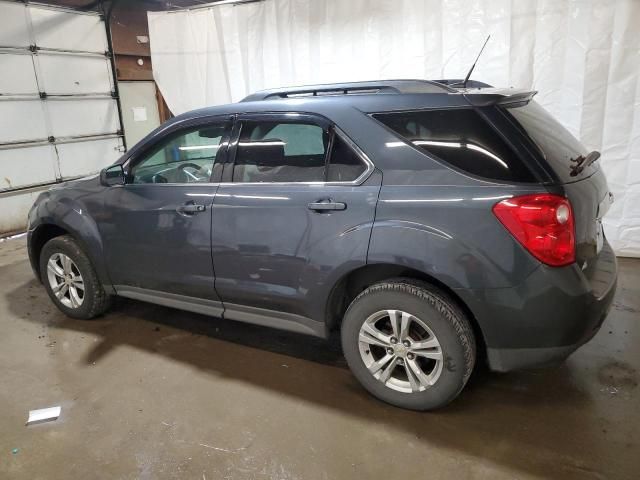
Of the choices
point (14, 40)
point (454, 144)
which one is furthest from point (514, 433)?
point (14, 40)

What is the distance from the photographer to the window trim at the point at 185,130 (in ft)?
8.95

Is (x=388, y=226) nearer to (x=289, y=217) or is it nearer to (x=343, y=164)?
(x=343, y=164)

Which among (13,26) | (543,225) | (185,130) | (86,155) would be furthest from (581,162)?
(86,155)

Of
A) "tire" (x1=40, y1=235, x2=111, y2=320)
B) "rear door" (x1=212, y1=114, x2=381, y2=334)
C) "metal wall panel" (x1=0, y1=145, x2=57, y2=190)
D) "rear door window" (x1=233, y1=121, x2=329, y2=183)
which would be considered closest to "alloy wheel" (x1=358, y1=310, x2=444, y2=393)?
"rear door" (x1=212, y1=114, x2=381, y2=334)

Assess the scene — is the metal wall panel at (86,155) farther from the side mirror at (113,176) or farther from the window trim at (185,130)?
the window trim at (185,130)

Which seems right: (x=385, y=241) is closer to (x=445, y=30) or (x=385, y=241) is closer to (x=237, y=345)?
(x=237, y=345)

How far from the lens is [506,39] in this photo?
4.17 m

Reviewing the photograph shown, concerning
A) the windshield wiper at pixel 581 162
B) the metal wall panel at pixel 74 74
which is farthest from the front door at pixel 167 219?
the metal wall panel at pixel 74 74

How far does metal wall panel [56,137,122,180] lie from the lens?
6664mm

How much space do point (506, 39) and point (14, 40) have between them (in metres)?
5.86

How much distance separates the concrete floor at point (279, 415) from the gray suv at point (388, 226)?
0.79 feet

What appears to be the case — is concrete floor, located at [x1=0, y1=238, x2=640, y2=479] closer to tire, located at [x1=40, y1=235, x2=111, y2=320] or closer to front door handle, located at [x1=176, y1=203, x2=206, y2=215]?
tire, located at [x1=40, y1=235, x2=111, y2=320]

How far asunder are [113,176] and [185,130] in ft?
2.01

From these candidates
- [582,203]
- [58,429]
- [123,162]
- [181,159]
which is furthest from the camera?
[181,159]
